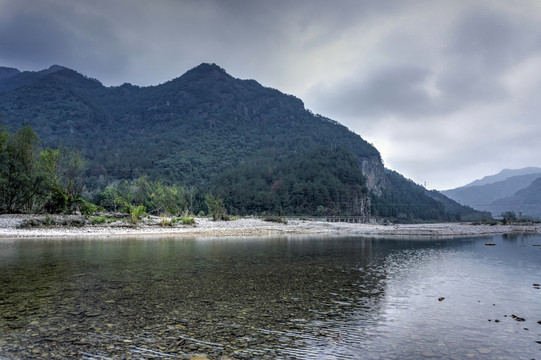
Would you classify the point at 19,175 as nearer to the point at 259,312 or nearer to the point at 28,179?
the point at 28,179

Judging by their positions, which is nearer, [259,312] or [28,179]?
[259,312]

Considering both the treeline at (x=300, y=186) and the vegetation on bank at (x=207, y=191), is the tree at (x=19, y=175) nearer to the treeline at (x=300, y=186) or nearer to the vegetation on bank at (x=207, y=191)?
the vegetation on bank at (x=207, y=191)

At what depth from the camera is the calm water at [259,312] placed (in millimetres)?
6816

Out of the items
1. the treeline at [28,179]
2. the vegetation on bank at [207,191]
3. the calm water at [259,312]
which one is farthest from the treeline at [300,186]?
the calm water at [259,312]

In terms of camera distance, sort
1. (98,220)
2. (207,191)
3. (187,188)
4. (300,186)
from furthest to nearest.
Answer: (300,186) → (207,191) → (187,188) → (98,220)

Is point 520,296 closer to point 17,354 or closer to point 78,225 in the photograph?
point 17,354

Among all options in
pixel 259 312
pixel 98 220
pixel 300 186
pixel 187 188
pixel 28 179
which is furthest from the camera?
pixel 300 186

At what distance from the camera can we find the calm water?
6816mm

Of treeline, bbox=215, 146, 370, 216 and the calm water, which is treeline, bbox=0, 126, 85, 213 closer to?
the calm water

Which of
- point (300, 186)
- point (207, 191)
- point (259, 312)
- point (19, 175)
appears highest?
point (300, 186)

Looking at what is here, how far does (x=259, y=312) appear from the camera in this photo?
31.2 ft

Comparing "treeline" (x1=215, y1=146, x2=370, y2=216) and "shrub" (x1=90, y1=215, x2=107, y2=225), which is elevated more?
"treeline" (x1=215, y1=146, x2=370, y2=216)

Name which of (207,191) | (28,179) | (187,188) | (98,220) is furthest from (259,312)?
(207,191)

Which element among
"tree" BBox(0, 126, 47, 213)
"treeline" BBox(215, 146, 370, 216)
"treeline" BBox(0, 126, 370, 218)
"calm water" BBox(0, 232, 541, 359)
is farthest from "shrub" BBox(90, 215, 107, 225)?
"treeline" BBox(215, 146, 370, 216)
